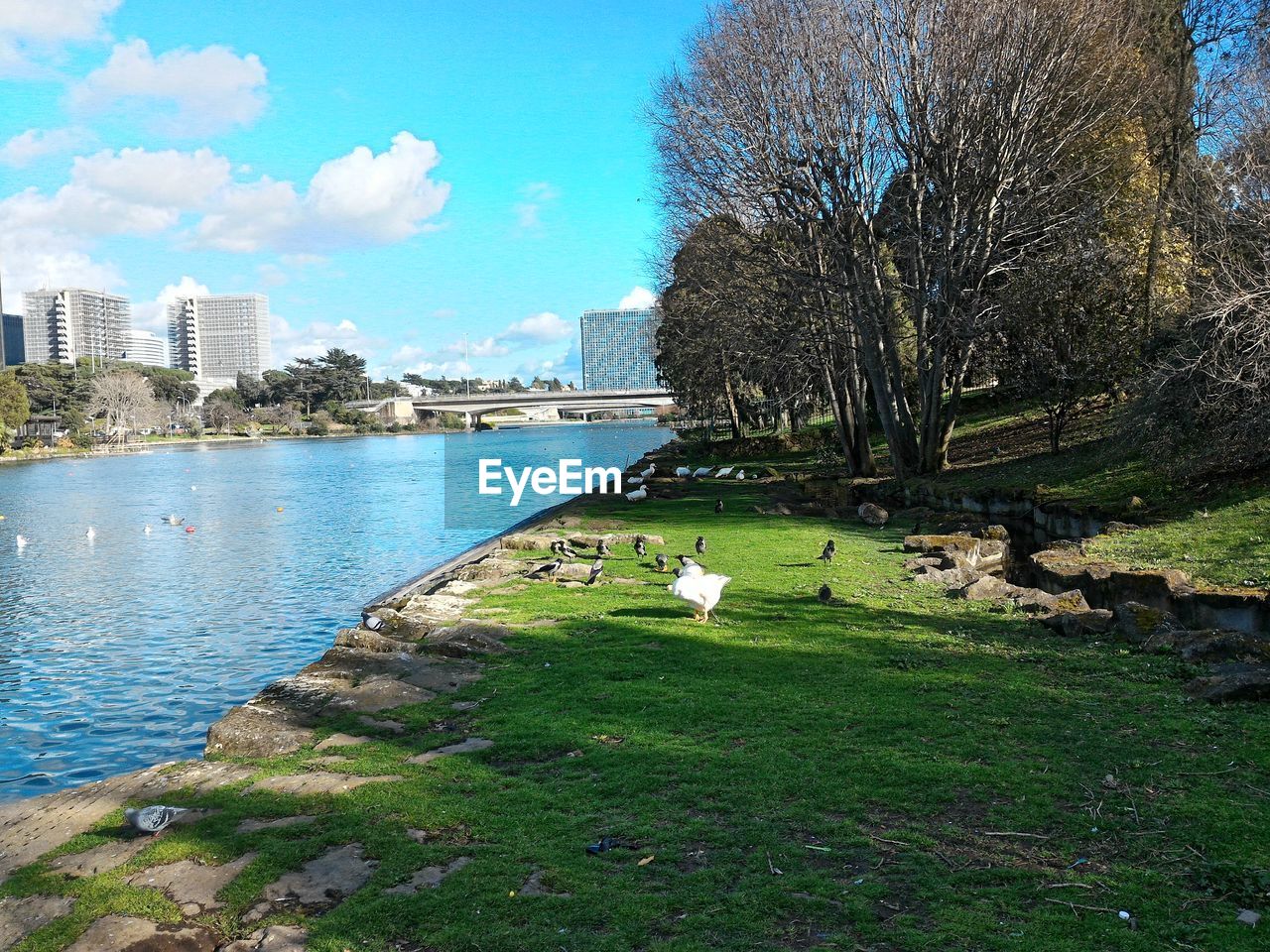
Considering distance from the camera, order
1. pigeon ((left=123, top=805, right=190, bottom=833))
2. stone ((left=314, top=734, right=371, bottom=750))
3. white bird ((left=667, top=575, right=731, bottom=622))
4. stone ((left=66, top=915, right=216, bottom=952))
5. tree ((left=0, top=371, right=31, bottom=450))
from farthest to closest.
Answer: tree ((left=0, top=371, right=31, bottom=450)) → white bird ((left=667, top=575, right=731, bottom=622)) → stone ((left=314, top=734, right=371, bottom=750)) → pigeon ((left=123, top=805, right=190, bottom=833)) → stone ((left=66, top=915, right=216, bottom=952))

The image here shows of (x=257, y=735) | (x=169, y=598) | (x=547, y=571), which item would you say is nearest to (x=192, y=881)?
(x=257, y=735)

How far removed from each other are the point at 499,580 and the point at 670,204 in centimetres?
1797

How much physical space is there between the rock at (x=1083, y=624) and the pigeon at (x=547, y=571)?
807 cm

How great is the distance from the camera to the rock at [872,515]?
72.9 ft

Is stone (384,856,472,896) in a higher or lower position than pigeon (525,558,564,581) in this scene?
lower

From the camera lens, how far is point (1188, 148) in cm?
2445

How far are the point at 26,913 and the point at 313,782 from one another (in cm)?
204

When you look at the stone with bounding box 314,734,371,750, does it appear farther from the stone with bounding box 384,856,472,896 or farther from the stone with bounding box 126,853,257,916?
the stone with bounding box 384,856,472,896

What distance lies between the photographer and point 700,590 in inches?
465

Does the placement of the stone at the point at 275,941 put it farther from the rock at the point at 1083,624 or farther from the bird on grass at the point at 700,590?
the rock at the point at 1083,624

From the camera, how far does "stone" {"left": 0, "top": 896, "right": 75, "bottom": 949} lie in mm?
5094

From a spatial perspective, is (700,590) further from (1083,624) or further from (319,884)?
(319,884)

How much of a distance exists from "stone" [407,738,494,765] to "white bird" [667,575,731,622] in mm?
4401

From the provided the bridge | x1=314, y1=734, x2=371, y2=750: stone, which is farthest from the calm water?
the bridge
